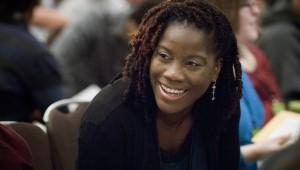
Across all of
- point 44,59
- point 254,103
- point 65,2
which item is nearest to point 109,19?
point 65,2

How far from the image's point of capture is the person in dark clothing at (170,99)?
2.18 m

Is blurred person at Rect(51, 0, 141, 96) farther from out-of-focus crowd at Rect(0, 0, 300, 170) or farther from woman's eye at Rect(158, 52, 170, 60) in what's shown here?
woman's eye at Rect(158, 52, 170, 60)

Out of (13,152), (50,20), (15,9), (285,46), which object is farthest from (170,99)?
(50,20)

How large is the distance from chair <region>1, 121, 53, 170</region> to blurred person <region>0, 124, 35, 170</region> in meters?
0.29

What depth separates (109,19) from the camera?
16.2 feet

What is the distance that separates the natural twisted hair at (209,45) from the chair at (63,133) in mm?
519

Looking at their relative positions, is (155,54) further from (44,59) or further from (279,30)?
(279,30)

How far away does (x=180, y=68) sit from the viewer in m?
2.18

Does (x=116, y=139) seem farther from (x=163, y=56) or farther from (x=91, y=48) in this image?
(x=91, y=48)

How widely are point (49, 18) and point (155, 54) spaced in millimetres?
3117

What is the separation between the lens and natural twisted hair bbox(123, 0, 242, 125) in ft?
7.18

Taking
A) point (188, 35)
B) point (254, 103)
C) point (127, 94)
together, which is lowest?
point (254, 103)

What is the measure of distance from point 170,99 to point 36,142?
0.65 meters

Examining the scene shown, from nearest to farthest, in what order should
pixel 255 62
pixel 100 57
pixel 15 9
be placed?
1. pixel 15 9
2. pixel 255 62
3. pixel 100 57
